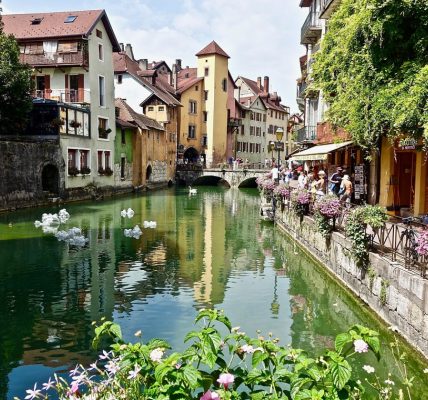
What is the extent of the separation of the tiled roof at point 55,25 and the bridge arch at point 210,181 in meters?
25.0

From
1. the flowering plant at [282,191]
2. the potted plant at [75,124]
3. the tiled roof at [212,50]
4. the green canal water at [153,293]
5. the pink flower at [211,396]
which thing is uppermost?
the tiled roof at [212,50]

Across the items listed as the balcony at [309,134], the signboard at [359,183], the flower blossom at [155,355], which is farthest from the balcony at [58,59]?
the flower blossom at [155,355]

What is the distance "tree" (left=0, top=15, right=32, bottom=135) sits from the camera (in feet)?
103

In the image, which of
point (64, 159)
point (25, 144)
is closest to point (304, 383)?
point (25, 144)

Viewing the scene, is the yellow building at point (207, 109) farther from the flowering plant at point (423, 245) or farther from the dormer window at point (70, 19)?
the flowering plant at point (423, 245)

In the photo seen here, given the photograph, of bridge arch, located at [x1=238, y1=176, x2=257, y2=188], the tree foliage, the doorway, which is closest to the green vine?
the tree foliage

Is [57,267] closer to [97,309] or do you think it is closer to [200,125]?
[97,309]

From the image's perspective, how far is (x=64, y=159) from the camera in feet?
119

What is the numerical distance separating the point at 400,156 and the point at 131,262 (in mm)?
11547

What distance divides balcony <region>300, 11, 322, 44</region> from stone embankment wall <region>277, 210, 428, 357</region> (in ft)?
66.8

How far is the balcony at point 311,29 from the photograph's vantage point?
107 ft

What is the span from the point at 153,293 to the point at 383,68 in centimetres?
965

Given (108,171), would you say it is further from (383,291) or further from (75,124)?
(383,291)

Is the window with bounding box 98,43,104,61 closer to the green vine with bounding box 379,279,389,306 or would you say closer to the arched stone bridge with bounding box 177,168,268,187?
the arched stone bridge with bounding box 177,168,268,187
